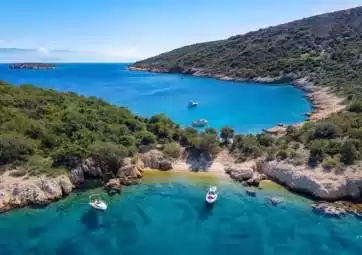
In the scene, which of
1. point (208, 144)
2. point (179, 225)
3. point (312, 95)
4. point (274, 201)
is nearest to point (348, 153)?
point (274, 201)

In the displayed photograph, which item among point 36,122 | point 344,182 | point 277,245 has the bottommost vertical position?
point 277,245

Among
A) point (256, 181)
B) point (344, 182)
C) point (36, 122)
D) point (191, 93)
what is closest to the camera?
point (344, 182)

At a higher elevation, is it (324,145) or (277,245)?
(324,145)

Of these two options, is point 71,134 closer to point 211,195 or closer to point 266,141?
point 211,195

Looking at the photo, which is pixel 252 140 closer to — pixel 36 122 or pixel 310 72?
pixel 36 122

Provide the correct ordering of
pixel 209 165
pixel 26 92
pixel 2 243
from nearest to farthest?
pixel 2 243 < pixel 209 165 < pixel 26 92

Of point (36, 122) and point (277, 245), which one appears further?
point (36, 122)

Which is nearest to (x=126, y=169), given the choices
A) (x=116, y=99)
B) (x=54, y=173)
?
(x=54, y=173)
